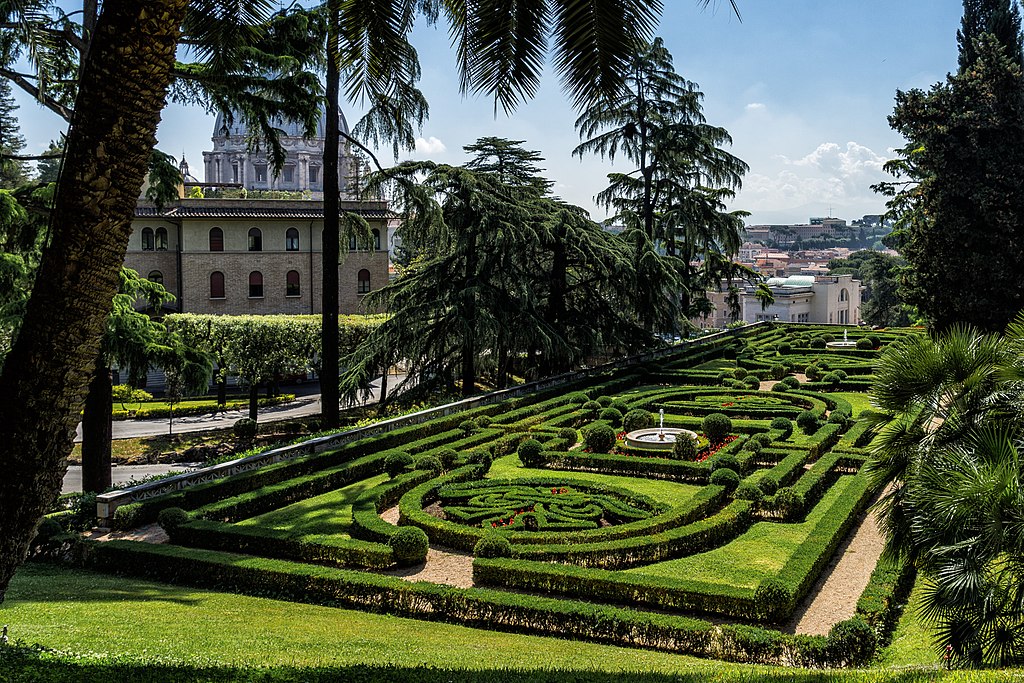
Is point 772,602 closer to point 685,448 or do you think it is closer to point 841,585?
point 841,585

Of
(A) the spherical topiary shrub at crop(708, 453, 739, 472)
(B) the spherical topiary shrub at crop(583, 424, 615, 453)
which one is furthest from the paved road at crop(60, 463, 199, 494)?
(A) the spherical topiary shrub at crop(708, 453, 739, 472)

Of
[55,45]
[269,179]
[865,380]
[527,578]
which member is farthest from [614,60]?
[269,179]

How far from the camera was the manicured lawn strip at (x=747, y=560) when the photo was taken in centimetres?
1028

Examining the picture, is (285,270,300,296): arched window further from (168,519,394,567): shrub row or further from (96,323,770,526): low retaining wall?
(168,519,394,567): shrub row

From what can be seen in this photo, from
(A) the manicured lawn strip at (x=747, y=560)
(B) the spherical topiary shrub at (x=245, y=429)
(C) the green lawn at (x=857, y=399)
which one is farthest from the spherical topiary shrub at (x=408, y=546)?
(B) the spherical topiary shrub at (x=245, y=429)

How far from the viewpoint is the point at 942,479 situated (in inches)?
252

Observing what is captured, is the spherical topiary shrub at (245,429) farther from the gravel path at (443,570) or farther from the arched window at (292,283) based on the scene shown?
the arched window at (292,283)

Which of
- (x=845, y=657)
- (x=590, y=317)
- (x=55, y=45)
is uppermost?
(x=55, y=45)

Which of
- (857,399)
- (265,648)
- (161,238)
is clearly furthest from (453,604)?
(161,238)

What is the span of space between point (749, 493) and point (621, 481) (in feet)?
9.00

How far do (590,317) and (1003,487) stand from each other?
22373 millimetres

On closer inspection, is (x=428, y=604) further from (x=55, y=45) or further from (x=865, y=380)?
(x=865, y=380)

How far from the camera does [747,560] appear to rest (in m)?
11.0

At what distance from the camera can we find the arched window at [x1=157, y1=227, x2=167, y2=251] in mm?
39656
